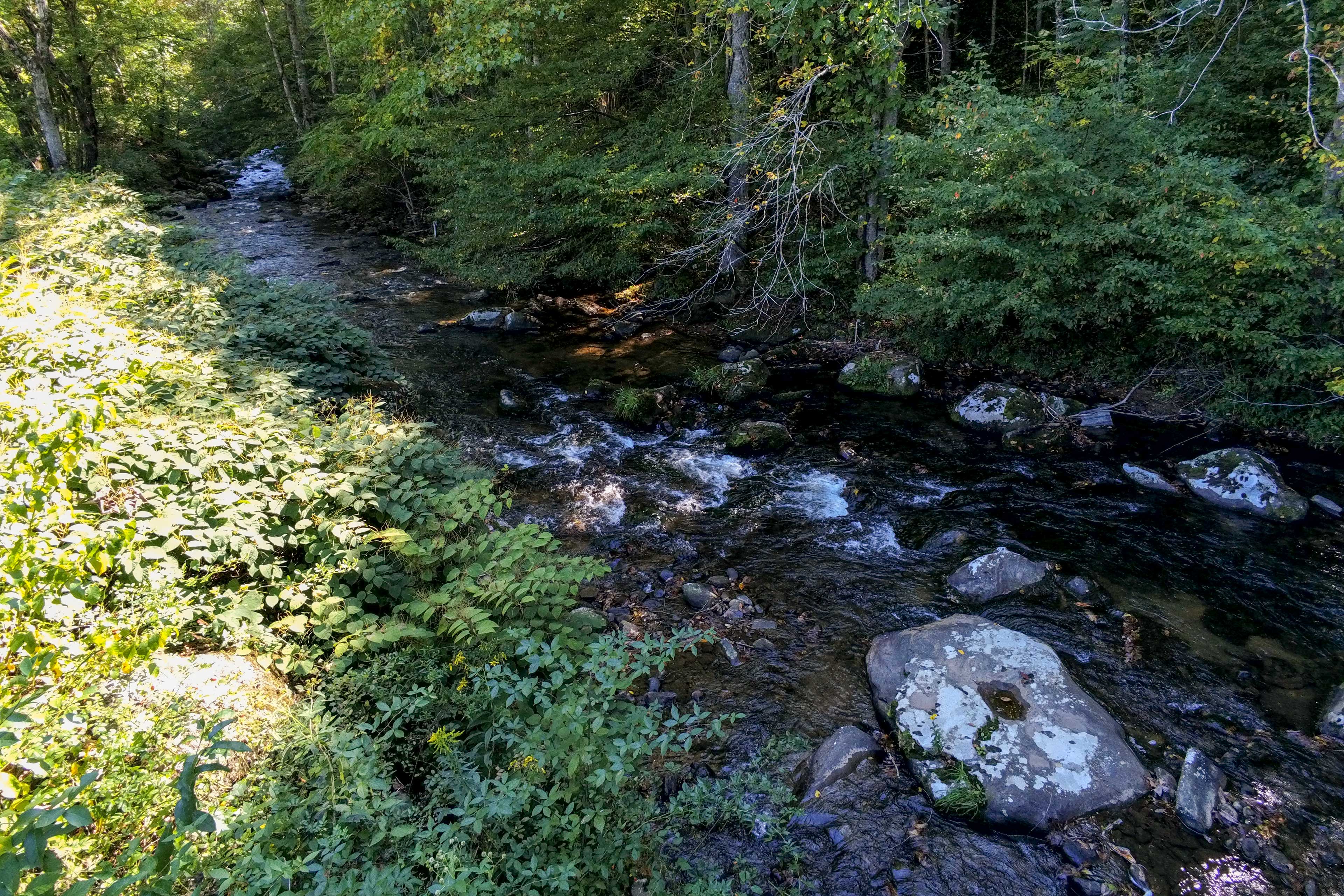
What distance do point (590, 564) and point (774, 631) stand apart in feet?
8.30

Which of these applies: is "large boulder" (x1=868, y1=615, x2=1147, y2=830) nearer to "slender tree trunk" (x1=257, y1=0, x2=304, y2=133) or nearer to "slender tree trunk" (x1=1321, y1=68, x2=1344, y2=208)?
"slender tree trunk" (x1=1321, y1=68, x2=1344, y2=208)

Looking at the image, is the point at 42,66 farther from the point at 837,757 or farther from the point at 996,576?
the point at 996,576

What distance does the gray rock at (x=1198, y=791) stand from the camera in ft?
13.8

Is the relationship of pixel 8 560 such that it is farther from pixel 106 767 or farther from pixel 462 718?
pixel 462 718

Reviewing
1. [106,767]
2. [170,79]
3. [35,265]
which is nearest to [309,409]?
[106,767]

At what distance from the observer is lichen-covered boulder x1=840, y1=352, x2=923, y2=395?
36.5ft

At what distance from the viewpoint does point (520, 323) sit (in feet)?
47.3

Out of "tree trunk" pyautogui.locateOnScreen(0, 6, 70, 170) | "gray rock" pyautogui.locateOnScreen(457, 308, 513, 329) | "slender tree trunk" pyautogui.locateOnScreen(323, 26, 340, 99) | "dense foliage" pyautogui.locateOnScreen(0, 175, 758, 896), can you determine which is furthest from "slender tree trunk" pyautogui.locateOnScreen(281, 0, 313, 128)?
"dense foliage" pyautogui.locateOnScreen(0, 175, 758, 896)

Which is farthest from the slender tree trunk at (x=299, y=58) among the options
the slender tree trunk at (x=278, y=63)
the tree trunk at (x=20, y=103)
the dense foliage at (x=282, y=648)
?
the dense foliage at (x=282, y=648)

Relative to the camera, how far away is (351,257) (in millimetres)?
18906

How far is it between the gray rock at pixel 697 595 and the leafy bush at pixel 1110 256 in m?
6.62

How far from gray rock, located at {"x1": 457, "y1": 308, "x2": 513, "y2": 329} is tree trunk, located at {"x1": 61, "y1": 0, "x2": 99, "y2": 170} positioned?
14309 mm

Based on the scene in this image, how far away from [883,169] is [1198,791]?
35.9 ft

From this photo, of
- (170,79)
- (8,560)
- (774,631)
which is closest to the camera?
(8,560)
